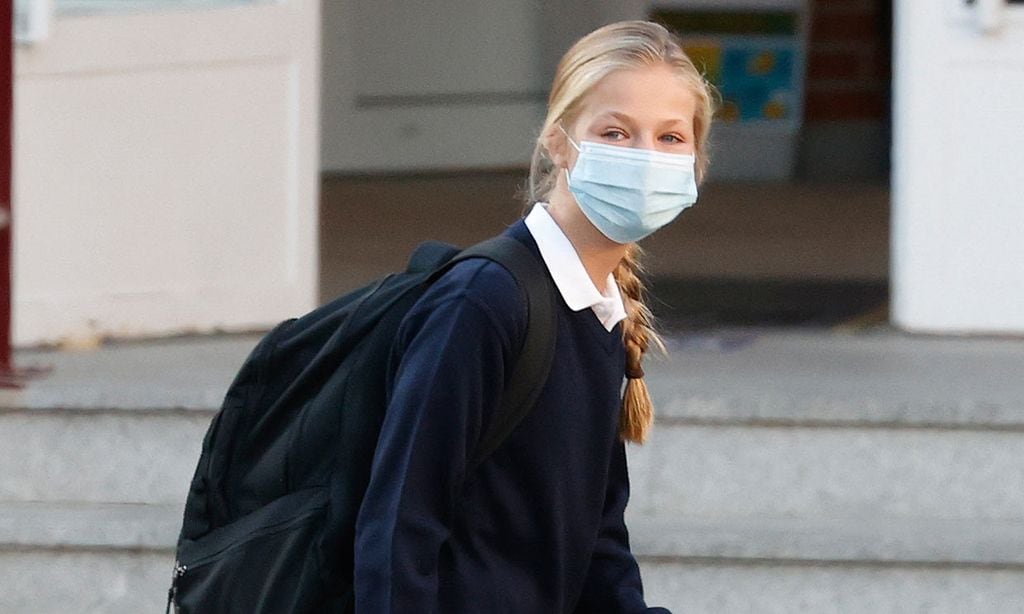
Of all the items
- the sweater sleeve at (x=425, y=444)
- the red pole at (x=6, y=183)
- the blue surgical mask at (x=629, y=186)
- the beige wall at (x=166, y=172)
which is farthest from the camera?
the beige wall at (x=166, y=172)

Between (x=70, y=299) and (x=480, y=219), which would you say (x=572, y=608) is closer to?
(x=70, y=299)

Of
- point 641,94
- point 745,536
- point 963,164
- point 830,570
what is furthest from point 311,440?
point 963,164

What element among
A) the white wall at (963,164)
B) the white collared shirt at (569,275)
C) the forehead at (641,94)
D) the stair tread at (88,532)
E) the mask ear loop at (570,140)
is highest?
the forehead at (641,94)

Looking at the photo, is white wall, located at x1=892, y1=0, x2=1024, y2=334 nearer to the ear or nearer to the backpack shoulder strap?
the ear

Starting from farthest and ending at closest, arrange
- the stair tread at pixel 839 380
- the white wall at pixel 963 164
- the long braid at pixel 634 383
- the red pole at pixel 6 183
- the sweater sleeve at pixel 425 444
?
the white wall at pixel 963 164 < the red pole at pixel 6 183 < the stair tread at pixel 839 380 < the long braid at pixel 634 383 < the sweater sleeve at pixel 425 444

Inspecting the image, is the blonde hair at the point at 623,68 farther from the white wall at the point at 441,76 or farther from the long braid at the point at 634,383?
the white wall at the point at 441,76

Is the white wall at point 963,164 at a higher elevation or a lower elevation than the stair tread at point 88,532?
higher

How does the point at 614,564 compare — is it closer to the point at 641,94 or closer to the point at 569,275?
the point at 569,275

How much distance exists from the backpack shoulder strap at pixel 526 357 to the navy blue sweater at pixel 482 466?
0.01 m

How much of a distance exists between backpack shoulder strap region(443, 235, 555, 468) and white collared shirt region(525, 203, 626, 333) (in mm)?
45

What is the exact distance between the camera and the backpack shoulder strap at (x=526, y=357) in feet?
6.52

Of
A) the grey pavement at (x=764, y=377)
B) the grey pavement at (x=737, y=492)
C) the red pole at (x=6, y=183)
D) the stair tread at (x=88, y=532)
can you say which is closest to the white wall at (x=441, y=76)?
the grey pavement at (x=764, y=377)

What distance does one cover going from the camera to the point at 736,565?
372 centimetres

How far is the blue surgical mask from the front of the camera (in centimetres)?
206
